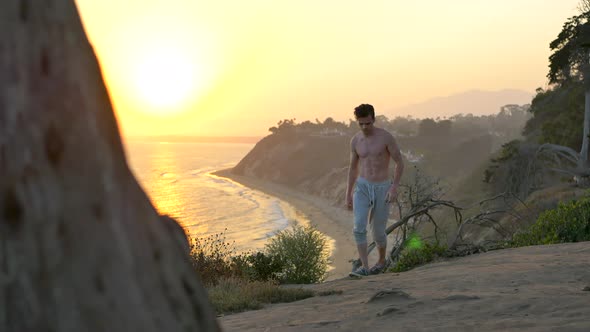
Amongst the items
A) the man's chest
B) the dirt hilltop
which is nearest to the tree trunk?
the dirt hilltop

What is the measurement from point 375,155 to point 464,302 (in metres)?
3.18

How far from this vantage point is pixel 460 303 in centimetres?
433

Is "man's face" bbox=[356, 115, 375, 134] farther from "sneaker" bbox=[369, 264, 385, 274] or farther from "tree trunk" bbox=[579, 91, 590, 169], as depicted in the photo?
"tree trunk" bbox=[579, 91, 590, 169]

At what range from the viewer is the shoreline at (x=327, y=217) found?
2747 centimetres

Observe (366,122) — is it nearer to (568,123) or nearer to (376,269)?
(376,269)

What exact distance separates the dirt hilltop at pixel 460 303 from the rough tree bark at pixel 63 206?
9.38 feet

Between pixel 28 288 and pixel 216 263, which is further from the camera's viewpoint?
pixel 216 263

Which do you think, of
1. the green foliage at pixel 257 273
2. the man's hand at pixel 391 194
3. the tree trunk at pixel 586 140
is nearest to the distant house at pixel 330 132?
the tree trunk at pixel 586 140

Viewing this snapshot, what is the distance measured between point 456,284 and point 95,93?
15.9 feet

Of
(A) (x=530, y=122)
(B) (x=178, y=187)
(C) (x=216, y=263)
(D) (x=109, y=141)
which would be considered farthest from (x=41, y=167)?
(B) (x=178, y=187)

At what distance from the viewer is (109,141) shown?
1239mm

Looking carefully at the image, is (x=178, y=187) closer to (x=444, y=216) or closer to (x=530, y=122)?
(x=444, y=216)

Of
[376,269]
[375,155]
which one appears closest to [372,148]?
[375,155]

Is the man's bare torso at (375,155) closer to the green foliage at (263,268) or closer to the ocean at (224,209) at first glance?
the green foliage at (263,268)
